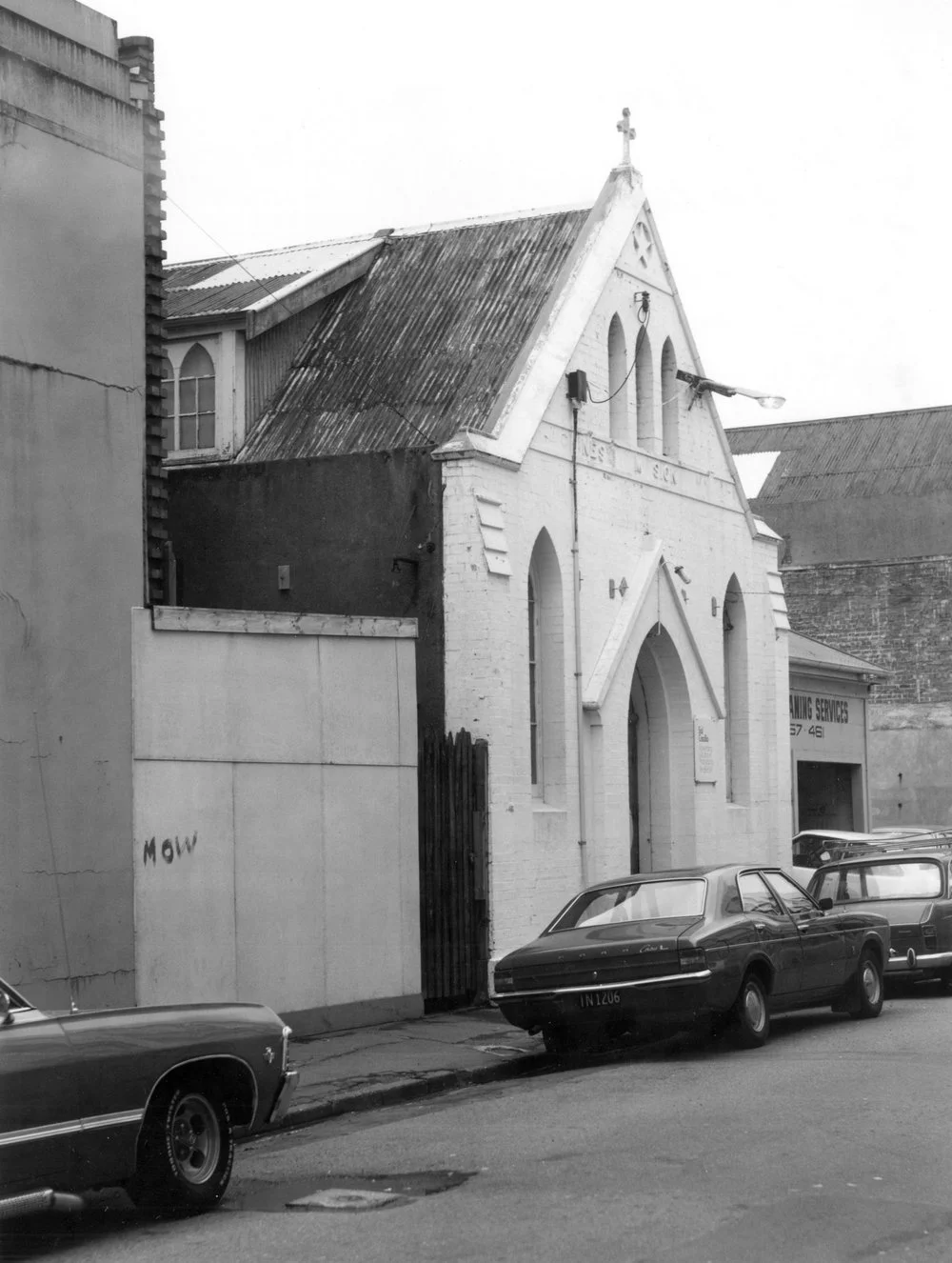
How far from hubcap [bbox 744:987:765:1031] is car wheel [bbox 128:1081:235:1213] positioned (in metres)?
5.74

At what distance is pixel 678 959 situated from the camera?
43.1ft

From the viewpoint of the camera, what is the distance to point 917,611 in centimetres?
4197

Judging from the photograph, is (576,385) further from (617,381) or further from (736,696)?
(736,696)

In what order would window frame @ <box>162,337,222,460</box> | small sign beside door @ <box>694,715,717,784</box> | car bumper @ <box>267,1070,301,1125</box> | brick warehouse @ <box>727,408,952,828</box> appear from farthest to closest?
1. brick warehouse @ <box>727,408,952,828</box>
2. small sign beside door @ <box>694,715,717,784</box>
3. window frame @ <box>162,337,222,460</box>
4. car bumper @ <box>267,1070,301,1125</box>

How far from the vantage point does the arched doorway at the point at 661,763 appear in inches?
894

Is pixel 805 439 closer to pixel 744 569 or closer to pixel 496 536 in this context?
pixel 744 569

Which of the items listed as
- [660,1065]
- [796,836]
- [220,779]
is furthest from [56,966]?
[796,836]

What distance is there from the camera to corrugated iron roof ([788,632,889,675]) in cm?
2980

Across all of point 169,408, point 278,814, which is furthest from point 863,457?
point 278,814

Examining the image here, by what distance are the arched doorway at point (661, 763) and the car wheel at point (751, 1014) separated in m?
8.76

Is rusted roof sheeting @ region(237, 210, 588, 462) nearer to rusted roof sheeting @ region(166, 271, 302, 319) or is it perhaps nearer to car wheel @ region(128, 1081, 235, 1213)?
rusted roof sheeting @ region(166, 271, 302, 319)

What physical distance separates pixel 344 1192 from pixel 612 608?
12.7 m

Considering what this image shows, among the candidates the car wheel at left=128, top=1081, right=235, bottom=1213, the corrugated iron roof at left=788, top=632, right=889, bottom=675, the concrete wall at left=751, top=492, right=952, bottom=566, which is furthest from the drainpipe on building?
the concrete wall at left=751, top=492, right=952, bottom=566

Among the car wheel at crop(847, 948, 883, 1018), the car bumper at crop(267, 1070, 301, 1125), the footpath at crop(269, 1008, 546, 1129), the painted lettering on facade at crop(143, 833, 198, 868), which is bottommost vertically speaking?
the footpath at crop(269, 1008, 546, 1129)
